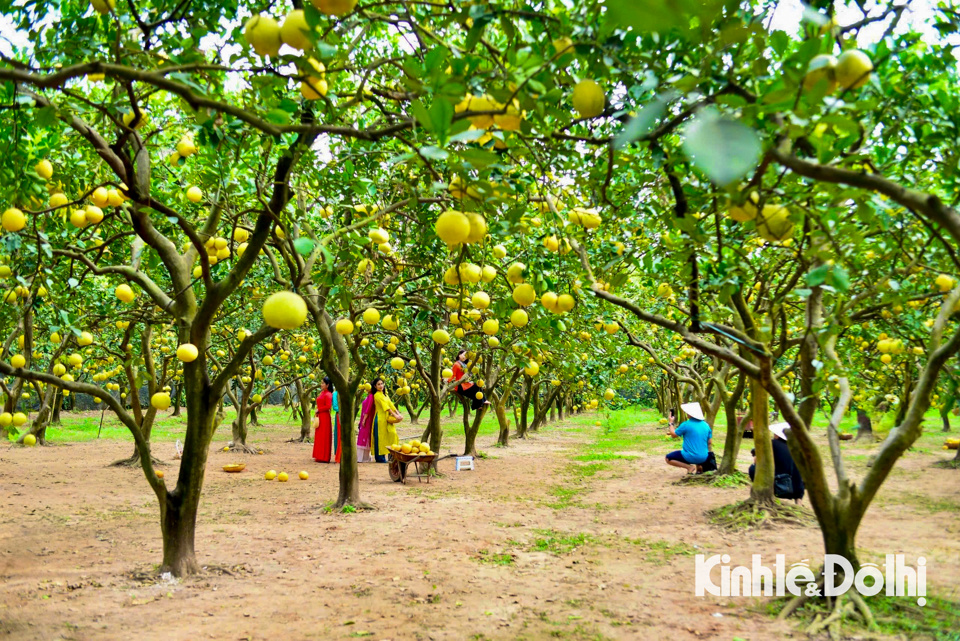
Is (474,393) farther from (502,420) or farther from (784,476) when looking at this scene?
(784,476)

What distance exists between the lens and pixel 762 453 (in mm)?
7277

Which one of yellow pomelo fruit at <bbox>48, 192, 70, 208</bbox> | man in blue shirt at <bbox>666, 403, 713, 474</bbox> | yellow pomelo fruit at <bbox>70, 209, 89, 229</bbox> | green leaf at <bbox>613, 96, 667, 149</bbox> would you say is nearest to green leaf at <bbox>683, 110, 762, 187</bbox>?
green leaf at <bbox>613, 96, 667, 149</bbox>

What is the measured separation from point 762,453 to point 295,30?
7.05 metres

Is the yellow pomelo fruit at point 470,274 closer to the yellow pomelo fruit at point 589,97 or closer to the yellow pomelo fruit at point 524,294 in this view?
the yellow pomelo fruit at point 524,294

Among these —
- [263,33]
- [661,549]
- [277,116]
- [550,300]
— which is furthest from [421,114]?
[661,549]

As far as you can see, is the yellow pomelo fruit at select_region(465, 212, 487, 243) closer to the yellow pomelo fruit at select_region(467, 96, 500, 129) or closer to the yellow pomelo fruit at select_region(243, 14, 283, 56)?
the yellow pomelo fruit at select_region(467, 96, 500, 129)

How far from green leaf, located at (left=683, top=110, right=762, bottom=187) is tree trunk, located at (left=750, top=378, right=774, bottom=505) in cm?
690

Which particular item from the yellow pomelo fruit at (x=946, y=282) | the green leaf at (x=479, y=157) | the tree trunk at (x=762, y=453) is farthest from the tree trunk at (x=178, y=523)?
the tree trunk at (x=762, y=453)

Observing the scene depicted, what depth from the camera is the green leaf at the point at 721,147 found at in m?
0.69

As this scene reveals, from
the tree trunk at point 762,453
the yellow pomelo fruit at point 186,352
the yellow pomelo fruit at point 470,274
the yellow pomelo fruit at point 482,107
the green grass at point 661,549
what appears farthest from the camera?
the tree trunk at point 762,453

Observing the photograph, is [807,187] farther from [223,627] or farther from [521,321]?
[223,627]

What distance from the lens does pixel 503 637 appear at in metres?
3.80

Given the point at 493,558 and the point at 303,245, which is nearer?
the point at 303,245

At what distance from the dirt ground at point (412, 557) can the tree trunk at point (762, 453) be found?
2.06ft
